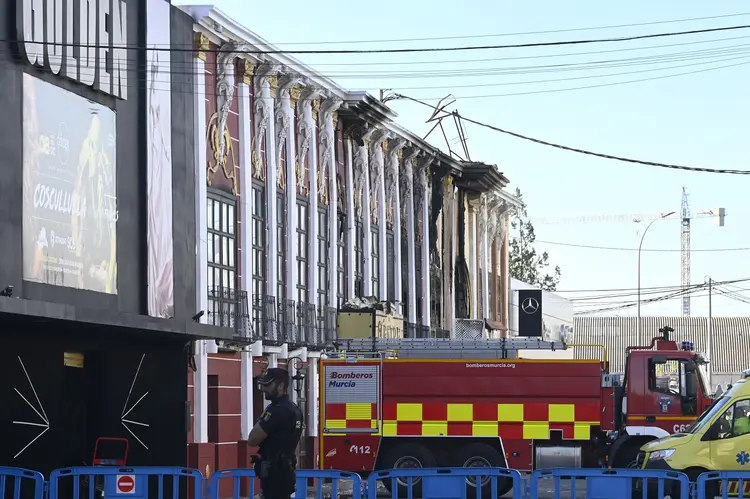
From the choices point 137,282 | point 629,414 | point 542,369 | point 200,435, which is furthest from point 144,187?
point 629,414

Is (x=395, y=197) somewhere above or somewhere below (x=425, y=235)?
above

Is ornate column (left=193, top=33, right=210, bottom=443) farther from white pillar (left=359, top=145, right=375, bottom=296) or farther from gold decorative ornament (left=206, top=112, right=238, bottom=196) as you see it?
white pillar (left=359, top=145, right=375, bottom=296)

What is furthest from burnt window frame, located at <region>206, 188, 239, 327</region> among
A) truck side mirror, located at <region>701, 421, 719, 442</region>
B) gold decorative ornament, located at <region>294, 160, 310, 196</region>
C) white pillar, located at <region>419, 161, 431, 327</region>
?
white pillar, located at <region>419, 161, 431, 327</region>

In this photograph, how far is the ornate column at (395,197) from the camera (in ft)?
147

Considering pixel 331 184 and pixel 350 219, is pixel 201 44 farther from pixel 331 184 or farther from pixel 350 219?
pixel 350 219

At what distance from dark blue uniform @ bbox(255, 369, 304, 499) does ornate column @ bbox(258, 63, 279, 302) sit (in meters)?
19.4

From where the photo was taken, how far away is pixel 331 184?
129ft

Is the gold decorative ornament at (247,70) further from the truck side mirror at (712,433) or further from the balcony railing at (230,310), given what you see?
the truck side mirror at (712,433)

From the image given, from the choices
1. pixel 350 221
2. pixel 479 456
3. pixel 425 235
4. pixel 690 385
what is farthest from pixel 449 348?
pixel 425 235

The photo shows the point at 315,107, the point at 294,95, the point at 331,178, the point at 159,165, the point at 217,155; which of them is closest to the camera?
the point at 159,165

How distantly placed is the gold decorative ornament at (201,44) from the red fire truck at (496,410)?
21.8 feet

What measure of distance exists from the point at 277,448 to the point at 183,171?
13718 mm

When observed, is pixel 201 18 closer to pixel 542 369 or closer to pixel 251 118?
pixel 251 118

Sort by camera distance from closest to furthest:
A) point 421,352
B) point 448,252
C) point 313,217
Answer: point 421,352, point 313,217, point 448,252
